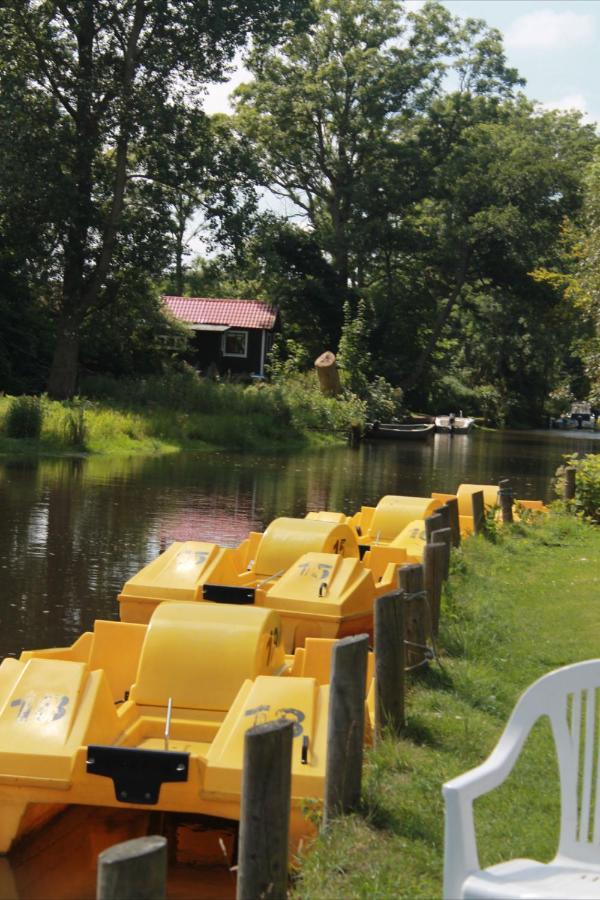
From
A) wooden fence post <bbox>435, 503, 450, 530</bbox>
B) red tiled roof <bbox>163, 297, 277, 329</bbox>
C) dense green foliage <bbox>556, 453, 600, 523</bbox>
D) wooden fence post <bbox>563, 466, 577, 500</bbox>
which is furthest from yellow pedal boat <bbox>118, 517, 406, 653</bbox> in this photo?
red tiled roof <bbox>163, 297, 277, 329</bbox>

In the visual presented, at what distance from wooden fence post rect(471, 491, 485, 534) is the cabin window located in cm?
4185

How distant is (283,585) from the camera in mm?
10477

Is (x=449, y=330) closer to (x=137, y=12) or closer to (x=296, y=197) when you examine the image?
(x=296, y=197)

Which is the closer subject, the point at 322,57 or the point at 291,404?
the point at 291,404

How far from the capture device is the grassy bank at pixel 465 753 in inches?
206

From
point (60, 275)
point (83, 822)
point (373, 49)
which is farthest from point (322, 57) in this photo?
point (83, 822)

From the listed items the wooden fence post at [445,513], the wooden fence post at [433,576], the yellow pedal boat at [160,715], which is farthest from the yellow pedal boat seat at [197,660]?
the wooden fence post at [445,513]

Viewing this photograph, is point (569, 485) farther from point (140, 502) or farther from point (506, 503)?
point (140, 502)

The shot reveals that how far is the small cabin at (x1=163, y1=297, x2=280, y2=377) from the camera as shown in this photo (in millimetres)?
58438

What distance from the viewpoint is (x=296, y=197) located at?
65.1m

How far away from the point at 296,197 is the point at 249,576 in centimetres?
5522

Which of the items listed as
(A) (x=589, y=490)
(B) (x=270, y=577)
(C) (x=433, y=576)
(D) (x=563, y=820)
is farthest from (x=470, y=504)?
(D) (x=563, y=820)

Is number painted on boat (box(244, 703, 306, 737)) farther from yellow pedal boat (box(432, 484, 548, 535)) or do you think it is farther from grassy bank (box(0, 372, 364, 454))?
grassy bank (box(0, 372, 364, 454))

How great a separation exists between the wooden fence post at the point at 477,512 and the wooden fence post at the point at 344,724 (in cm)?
1162
